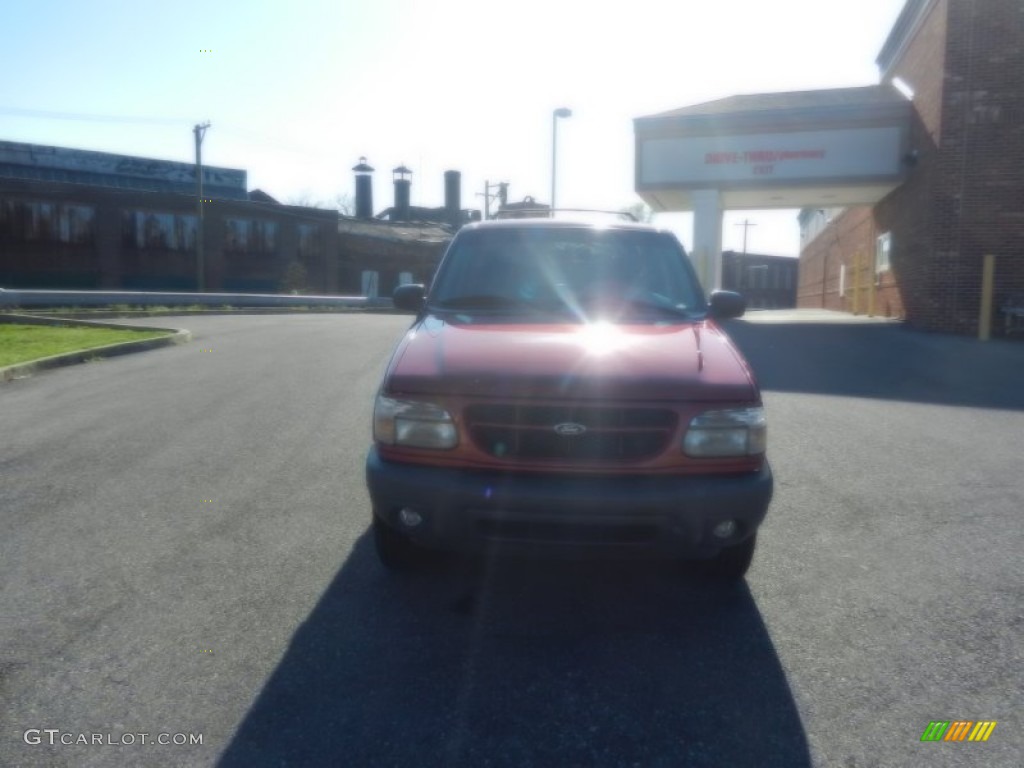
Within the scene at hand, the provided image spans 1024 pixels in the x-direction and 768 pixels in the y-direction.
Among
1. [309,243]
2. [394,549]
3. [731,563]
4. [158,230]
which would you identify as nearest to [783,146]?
[731,563]

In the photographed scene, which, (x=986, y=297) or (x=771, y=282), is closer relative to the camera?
(x=986, y=297)

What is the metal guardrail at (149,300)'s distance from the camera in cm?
2434

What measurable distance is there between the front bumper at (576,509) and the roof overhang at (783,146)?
16999 millimetres

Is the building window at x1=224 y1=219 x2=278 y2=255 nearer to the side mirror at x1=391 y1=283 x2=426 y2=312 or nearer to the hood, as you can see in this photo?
the side mirror at x1=391 y1=283 x2=426 y2=312

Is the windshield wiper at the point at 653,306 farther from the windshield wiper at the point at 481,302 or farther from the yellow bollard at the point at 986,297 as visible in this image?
the yellow bollard at the point at 986,297

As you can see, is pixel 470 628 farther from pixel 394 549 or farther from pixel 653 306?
pixel 653 306

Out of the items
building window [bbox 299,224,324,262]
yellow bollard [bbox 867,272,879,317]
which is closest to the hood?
yellow bollard [bbox 867,272,879,317]

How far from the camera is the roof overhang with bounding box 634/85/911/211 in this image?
1850 cm

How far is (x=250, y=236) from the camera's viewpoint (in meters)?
45.0

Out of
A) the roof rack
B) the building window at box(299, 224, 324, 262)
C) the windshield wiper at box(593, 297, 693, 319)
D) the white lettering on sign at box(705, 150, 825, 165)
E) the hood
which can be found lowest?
the hood

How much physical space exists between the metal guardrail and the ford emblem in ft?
78.8

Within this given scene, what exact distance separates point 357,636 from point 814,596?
82.9 inches

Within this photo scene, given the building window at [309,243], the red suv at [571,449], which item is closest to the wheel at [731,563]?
the red suv at [571,449]

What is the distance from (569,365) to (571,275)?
1.38 metres
